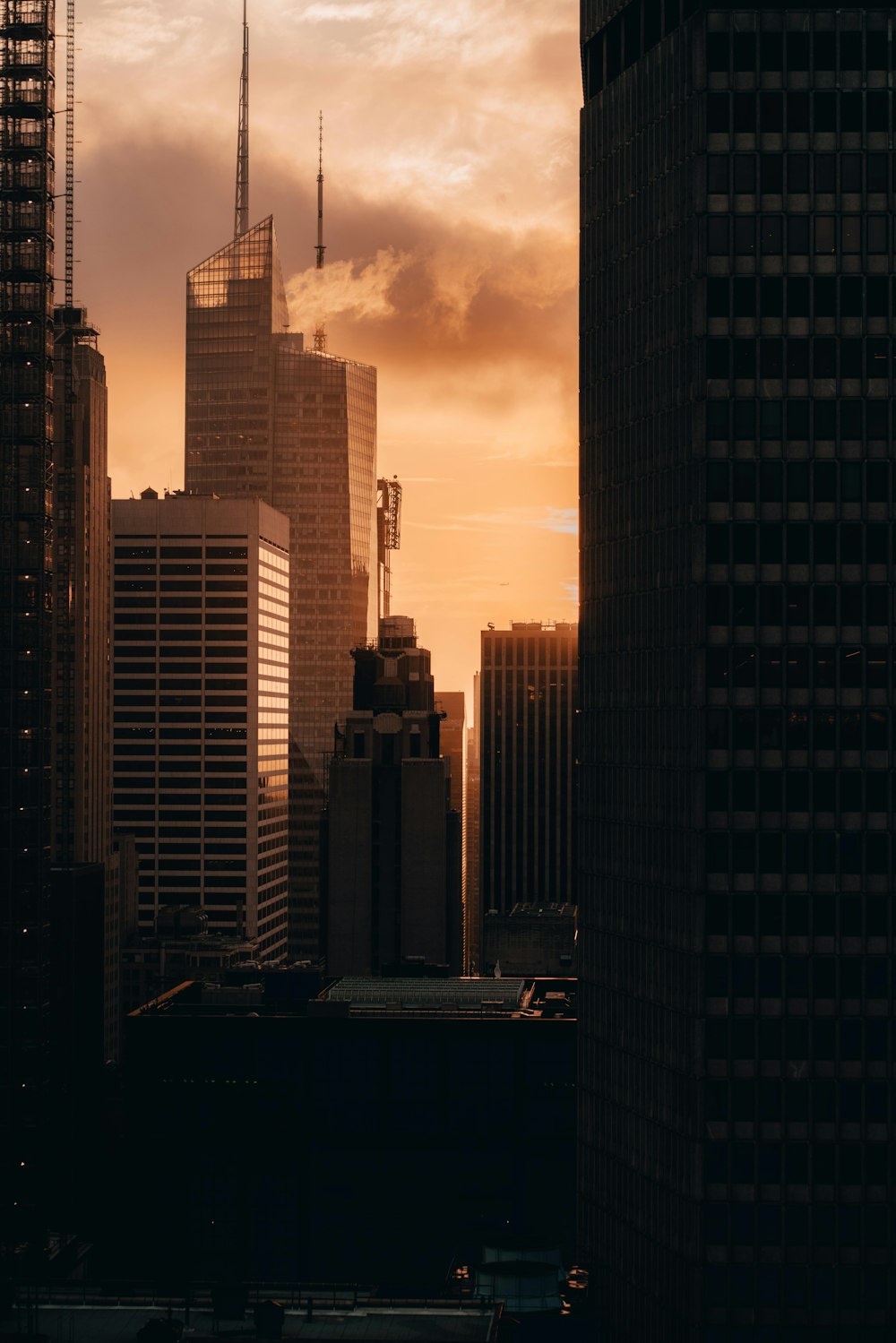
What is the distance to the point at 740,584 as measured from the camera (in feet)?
455

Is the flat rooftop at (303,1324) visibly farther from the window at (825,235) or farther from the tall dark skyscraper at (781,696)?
the window at (825,235)

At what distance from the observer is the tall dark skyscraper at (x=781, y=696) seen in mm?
135750

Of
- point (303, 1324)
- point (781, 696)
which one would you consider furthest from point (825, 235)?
point (303, 1324)

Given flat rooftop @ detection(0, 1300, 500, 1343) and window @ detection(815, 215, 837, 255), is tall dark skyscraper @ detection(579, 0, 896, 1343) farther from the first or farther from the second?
flat rooftop @ detection(0, 1300, 500, 1343)

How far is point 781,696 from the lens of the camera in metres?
138

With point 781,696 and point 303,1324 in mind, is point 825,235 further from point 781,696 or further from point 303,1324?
point 303,1324

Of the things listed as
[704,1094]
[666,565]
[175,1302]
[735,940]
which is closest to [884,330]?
Result: [666,565]

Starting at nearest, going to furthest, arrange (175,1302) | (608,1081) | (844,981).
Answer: (175,1302), (844,981), (608,1081)

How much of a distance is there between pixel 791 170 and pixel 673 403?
Answer: 762 inches

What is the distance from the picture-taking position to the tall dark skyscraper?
136m

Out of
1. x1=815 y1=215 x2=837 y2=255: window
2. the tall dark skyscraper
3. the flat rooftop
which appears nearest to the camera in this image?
the flat rooftop

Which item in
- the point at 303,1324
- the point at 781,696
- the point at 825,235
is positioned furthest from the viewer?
the point at 781,696

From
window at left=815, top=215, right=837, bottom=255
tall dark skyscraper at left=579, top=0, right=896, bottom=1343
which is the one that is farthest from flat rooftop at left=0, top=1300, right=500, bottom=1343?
window at left=815, top=215, right=837, bottom=255

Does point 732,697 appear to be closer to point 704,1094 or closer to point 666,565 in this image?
point 666,565
